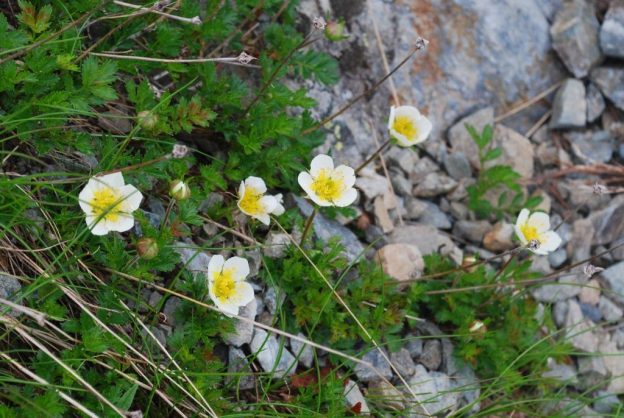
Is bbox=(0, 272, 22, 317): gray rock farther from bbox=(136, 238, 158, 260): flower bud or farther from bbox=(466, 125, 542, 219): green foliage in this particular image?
bbox=(466, 125, 542, 219): green foliage

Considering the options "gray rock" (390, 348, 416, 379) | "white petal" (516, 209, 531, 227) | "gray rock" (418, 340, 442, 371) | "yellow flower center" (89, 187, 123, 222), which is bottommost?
"gray rock" (418, 340, 442, 371)

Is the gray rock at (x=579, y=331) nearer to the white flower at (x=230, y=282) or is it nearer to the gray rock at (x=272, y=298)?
the gray rock at (x=272, y=298)

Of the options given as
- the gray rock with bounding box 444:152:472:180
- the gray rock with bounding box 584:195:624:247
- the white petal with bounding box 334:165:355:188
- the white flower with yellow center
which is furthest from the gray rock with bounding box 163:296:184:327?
the gray rock with bounding box 584:195:624:247

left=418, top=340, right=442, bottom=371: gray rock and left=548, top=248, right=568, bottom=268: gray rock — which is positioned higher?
left=418, top=340, right=442, bottom=371: gray rock

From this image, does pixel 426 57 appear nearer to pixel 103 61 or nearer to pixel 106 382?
pixel 103 61

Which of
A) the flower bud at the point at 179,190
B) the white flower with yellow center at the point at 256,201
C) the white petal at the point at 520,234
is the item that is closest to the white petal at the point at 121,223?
the flower bud at the point at 179,190

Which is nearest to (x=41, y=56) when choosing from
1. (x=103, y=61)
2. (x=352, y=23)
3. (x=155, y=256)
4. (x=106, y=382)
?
(x=103, y=61)

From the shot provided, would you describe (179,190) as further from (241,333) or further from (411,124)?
(411,124)
